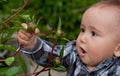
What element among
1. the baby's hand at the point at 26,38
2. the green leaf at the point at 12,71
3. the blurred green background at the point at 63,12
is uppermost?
the baby's hand at the point at 26,38

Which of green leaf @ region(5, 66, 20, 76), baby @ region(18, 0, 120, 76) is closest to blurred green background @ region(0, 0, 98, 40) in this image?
baby @ region(18, 0, 120, 76)

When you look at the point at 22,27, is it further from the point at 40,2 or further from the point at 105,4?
the point at 40,2

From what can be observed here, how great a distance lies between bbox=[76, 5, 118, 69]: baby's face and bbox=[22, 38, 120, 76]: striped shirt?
5cm

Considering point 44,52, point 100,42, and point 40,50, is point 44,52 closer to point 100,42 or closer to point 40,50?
point 40,50

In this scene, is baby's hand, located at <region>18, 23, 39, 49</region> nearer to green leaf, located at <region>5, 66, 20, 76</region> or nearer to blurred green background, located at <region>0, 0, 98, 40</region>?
green leaf, located at <region>5, 66, 20, 76</region>

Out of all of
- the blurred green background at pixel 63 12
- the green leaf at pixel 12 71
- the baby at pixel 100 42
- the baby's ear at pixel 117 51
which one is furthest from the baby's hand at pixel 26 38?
the blurred green background at pixel 63 12

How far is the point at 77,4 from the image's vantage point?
192 inches

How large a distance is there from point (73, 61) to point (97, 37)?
0.65 ft

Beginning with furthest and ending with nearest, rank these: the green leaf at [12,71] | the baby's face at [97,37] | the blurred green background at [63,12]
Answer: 1. the blurred green background at [63,12]
2. the baby's face at [97,37]
3. the green leaf at [12,71]

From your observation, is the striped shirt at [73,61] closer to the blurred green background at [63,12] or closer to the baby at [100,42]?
the baby at [100,42]

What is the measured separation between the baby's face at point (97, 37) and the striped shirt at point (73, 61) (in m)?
0.05

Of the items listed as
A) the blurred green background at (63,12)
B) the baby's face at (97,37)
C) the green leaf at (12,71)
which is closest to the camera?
the green leaf at (12,71)

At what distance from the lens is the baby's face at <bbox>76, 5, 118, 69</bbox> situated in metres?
2.39

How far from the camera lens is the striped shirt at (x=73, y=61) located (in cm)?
242
